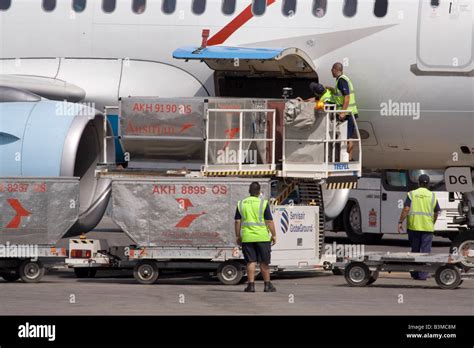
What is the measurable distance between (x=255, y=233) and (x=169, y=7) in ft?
16.5

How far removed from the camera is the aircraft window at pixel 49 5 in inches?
817

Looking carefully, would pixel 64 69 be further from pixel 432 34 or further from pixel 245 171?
pixel 432 34

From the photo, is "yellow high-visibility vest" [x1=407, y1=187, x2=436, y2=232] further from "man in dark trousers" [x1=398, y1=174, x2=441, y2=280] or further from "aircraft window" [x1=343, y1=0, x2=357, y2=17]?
"aircraft window" [x1=343, y1=0, x2=357, y2=17]

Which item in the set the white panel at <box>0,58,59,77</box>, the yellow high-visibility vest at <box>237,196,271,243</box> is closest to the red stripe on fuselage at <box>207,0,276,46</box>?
the white panel at <box>0,58,59,77</box>

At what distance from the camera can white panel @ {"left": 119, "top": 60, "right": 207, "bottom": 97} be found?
804 inches

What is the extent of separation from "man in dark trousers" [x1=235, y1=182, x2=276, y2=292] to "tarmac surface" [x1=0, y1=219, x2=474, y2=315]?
A: 0.35 meters

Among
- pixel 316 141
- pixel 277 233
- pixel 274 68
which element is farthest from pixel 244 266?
pixel 274 68

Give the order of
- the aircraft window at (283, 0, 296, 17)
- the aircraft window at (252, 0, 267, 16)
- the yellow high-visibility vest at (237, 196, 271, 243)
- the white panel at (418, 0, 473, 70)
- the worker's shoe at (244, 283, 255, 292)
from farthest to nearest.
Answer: the aircraft window at (252, 0, 267, 16)
the aircraft window at (283, 0, 296, 17)
the white panel at (418, 0, 473, 70)
the yellow high-visibility vest at (237, 196, 271, 243)
the worker's shoe at (244, 283, 255, 292)

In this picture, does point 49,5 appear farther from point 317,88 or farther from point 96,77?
point 317,88

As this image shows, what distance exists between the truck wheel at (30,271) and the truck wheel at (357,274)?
460cm

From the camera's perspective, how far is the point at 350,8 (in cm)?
1948

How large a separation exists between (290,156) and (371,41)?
235 cm

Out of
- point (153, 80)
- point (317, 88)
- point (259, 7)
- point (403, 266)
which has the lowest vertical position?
point (403, 266)

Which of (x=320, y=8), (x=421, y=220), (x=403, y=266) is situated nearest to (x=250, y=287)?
(x=403, y=266)
